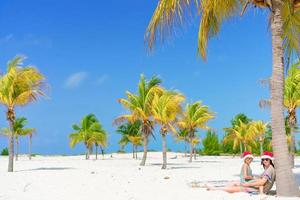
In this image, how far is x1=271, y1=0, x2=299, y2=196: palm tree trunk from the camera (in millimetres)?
9961

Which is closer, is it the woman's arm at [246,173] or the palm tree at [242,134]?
the woman's arm at [246,173]

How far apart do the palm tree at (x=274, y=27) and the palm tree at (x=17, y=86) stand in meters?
13.7

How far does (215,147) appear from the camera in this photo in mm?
71625

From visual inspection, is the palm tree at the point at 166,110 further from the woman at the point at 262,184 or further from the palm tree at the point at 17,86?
the woman at the point at 262,184

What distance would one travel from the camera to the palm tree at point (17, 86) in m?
23.5

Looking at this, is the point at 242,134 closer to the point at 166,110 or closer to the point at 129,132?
the point at 129,132

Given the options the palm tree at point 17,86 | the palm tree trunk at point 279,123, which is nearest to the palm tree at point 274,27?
the palm tree trunk at point 279,123

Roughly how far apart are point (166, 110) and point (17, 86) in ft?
30.1

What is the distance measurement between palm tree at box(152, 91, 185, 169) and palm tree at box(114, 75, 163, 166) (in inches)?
103

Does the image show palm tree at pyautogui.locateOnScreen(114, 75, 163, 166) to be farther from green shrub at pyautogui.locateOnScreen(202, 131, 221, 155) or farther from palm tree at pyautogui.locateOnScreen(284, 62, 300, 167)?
green shrub at pyautogui.locateOnScreen(202, 131, 221, 155)

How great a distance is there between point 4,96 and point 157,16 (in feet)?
50.1

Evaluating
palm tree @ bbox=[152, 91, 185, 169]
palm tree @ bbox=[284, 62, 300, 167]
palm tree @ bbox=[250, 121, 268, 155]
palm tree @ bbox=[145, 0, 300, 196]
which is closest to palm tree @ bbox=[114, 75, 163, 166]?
palm tree @ bbox=[152, 91, 185, 169]

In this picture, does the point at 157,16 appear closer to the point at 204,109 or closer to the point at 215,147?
the point at 204,109

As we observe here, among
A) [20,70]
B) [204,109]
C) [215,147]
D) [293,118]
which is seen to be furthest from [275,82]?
[215,147]
